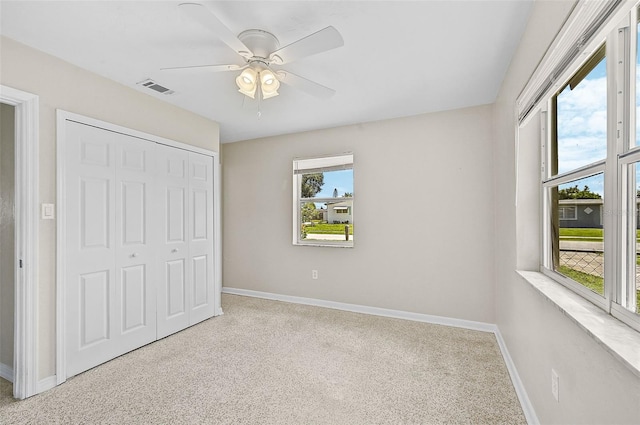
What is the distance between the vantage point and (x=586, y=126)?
1.32 m

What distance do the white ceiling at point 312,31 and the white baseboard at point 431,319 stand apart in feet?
7.62

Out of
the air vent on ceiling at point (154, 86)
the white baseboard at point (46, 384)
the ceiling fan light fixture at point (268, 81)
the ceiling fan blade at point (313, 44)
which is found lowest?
the white baseboard at point (46, 384)

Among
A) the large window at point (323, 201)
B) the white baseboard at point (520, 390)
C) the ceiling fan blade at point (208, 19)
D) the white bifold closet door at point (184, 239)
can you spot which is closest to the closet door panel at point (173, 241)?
the white bifold closet door at point (184, 239)

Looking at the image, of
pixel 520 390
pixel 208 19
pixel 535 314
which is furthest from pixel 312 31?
pixel 520 390

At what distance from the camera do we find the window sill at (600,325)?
0.82 m

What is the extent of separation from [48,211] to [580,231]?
332cm

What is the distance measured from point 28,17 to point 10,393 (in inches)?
98.0

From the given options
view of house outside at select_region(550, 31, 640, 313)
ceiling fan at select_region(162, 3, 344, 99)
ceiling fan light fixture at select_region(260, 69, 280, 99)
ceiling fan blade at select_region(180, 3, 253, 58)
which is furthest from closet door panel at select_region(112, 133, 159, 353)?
view of house outside at select_region(550, 31, 640, 313)

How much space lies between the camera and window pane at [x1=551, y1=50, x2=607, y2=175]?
1.18 metres

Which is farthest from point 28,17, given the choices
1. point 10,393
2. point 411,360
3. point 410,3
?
point 411,360

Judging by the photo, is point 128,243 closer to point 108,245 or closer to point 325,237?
point 108,245

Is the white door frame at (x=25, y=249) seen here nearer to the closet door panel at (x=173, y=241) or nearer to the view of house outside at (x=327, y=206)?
the closet door panel at (x=173, y=241)

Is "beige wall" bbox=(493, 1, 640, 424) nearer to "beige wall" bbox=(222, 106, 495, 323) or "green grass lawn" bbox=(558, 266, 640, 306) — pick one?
"green grass lawn" bbox=(558, 266, 640, 306)

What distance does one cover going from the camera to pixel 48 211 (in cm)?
214
